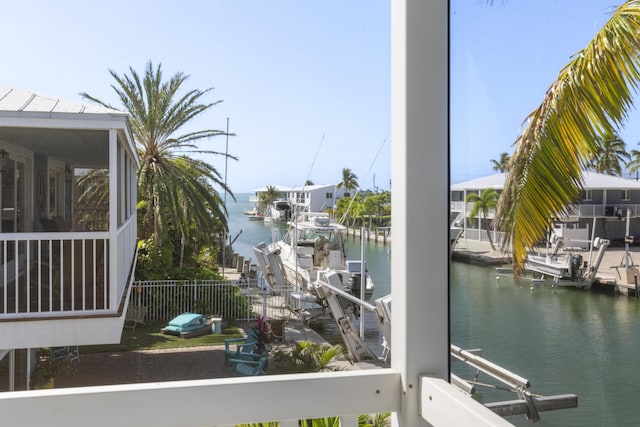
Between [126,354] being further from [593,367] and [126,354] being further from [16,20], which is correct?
[593,367]

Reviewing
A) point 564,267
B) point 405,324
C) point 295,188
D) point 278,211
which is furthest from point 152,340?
point 564,267

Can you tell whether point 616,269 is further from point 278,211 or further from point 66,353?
point 278,211

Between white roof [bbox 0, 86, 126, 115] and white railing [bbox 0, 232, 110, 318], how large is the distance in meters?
0.57

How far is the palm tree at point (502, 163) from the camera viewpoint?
1.88ft

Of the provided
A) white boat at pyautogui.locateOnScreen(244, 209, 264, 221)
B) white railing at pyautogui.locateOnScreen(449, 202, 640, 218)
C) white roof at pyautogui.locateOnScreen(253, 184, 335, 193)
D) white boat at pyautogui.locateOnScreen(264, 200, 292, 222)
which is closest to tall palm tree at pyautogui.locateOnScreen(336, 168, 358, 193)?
white roof at pyautogui.locateOnScreen(253, 184, 335, 193)

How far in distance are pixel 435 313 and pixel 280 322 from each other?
375cm

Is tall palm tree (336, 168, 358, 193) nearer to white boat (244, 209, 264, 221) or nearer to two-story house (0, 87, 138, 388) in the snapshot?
white boat (244, 209, 264, 221)

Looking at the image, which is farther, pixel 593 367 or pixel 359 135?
pixel 359 135

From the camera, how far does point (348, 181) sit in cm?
387

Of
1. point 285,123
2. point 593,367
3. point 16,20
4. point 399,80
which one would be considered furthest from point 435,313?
point 285,123

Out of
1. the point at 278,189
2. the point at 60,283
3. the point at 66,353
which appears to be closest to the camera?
the point at 60,283

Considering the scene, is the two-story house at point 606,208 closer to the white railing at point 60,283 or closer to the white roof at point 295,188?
the white railing at point 60,283

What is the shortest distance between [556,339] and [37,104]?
103 inches

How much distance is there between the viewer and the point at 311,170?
4.41m
